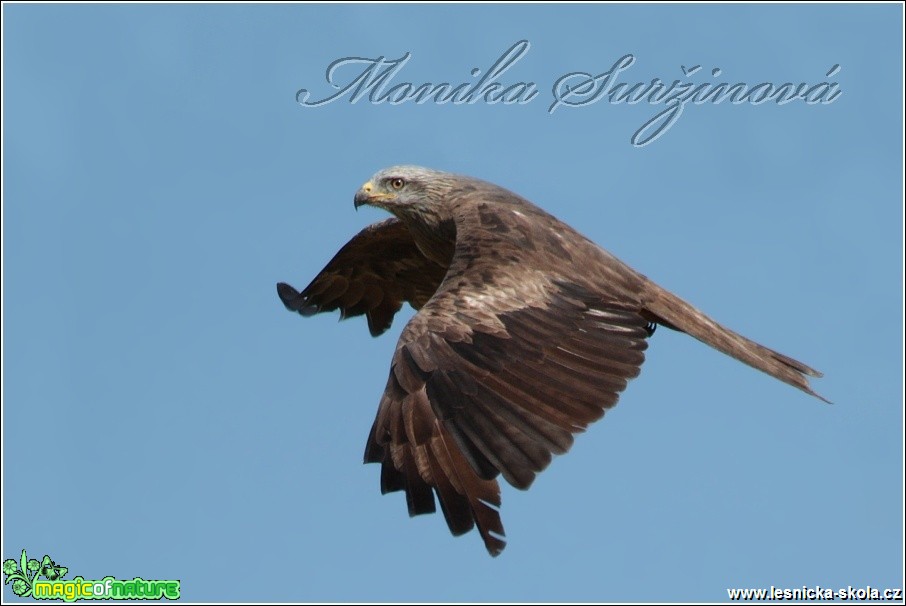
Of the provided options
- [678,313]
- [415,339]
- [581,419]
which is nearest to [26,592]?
[415,339]

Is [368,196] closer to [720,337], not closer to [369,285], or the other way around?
[369,285]

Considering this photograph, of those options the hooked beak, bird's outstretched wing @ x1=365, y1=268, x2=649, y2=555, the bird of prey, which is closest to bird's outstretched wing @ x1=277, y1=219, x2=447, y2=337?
the bird of prey

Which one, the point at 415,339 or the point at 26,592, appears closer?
the point at 415,339

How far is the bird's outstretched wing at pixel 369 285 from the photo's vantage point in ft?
49.3

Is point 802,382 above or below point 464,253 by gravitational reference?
below

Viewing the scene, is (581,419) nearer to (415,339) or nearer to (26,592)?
(415,339)

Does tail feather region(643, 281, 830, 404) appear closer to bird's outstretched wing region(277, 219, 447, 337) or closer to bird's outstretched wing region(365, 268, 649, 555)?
bird's outstretched wing region(365, 268, 649, 555)

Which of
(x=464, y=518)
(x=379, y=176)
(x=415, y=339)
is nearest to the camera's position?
(x=464, y=518)

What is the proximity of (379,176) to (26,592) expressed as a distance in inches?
174

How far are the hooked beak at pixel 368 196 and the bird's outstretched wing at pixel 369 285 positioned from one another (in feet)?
3.76

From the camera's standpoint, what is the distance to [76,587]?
1171 cm

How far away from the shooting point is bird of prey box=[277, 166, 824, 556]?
10.4 meters

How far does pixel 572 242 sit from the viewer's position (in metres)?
12.7

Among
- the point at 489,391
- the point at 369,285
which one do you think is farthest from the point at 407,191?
the point at 489,391
